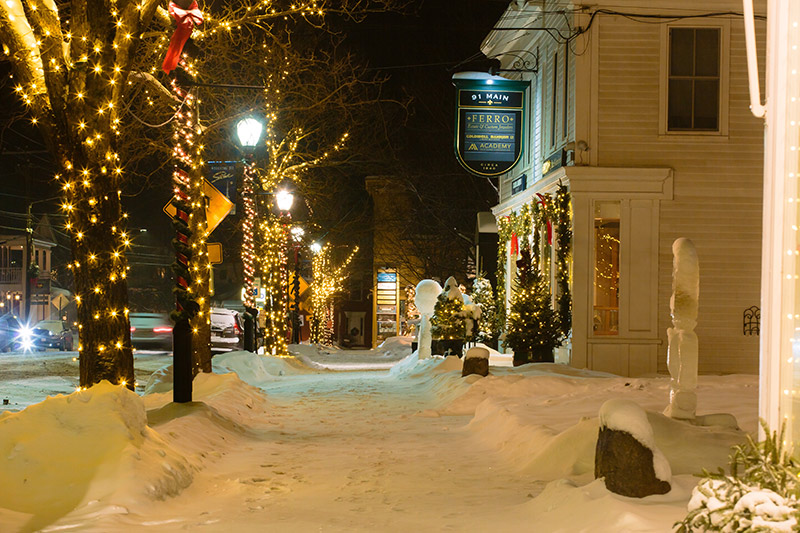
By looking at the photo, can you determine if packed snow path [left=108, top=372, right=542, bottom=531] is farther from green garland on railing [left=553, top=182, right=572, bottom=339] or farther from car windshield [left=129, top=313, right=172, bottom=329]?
car windshield [left=129, top=313, right=172, bottom=329]

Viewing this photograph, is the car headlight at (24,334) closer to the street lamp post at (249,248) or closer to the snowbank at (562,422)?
the street lamp post at (249,248)

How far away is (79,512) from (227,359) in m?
14.8

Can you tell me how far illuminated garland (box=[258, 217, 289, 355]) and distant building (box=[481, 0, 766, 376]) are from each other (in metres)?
10.8

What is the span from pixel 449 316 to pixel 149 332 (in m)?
13.2

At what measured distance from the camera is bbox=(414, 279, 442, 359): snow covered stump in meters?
23.0

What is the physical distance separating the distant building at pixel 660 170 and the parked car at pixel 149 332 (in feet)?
55.6

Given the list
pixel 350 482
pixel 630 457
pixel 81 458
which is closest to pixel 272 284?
pixel 350 482

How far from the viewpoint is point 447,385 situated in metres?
16.0

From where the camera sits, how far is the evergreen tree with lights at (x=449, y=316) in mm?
22844

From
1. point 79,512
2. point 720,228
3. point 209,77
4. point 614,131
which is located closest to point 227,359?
point 209,77

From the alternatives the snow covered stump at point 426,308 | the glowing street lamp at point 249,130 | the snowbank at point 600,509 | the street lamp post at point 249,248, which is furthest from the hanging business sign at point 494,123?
the snowbank at point 600,509

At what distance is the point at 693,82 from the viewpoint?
1972cm

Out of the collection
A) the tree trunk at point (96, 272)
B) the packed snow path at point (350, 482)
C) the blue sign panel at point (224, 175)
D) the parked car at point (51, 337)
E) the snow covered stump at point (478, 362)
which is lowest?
the parked car at point (51, 337)

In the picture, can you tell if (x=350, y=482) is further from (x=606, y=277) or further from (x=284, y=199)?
(x=284, y=199)
